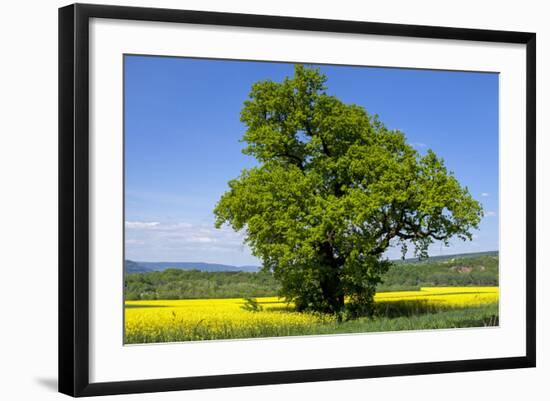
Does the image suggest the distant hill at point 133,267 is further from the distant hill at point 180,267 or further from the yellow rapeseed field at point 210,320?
the yellow rapeseed field at point 210,320

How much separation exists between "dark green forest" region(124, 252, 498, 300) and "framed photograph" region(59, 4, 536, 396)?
0.8 inches

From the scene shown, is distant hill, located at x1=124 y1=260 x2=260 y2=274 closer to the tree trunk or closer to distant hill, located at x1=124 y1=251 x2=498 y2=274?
distant hill, located at x1=124 y1=251 x2=498 y2=274

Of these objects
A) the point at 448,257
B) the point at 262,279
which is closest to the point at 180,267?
the point at 262,279

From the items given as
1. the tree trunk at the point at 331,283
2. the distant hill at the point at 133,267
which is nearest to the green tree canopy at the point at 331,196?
the tree trunk at the point at 331,283

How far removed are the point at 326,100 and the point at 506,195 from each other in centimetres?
235

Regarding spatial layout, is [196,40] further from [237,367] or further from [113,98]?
[237,367]

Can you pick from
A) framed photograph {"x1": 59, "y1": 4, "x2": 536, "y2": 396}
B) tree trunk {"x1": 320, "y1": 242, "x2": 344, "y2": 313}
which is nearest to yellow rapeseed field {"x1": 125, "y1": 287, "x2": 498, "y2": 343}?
framed photograph {"x1": 59, "y1": 4, "x2": 536, "y2": 396}

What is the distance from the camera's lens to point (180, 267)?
9703mm

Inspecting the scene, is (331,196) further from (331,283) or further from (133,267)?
(133,267)

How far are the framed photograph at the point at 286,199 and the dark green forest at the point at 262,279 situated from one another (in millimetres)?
20

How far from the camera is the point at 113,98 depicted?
909 centimetres

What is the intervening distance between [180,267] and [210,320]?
2.06ft

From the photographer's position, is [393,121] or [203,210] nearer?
[203,210]

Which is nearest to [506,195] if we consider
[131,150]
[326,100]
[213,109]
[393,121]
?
[393,121]
